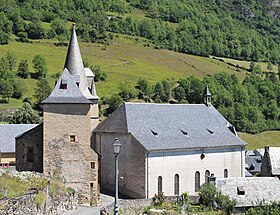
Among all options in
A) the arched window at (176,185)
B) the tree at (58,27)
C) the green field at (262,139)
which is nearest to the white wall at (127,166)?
the arched window at (176,185)

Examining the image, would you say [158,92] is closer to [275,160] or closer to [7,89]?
[7,89]

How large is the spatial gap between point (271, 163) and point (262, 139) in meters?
66.1

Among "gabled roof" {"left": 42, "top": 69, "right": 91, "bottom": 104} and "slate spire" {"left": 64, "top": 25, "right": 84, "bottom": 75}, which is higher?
"slate spire" {"left": 64, "top": 25, "right": 84, "bottom": 75}

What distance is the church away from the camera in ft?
172

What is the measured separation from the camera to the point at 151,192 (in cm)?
5853

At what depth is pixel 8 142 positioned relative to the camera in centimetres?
7394

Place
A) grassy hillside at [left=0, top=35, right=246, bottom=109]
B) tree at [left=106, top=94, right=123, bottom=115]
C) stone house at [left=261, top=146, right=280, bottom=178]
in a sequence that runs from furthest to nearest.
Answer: grassy hillside at [left=0, top=35, right=246, bottom=109]
tree at [left=106, top=94, right=123, bottom=115]
stone house at [left=261, top=146, right=280, bottom=178]

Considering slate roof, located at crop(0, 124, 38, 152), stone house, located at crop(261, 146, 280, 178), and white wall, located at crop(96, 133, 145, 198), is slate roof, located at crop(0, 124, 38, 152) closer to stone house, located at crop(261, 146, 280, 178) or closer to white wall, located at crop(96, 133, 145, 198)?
white wall, located at crop(96, 133, 145, 198)

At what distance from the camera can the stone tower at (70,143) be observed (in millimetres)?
52219

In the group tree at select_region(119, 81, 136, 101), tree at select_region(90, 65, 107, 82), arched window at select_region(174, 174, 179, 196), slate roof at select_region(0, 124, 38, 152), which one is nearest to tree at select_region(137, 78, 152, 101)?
tree at select_region(119, 81, 136, 101)

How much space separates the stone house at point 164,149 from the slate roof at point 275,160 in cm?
376

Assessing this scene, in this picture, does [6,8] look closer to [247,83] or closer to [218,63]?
[218,63]

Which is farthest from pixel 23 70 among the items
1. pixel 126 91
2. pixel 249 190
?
pixel 249 190

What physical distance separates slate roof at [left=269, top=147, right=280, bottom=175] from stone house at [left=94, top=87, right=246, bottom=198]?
12.3ft
